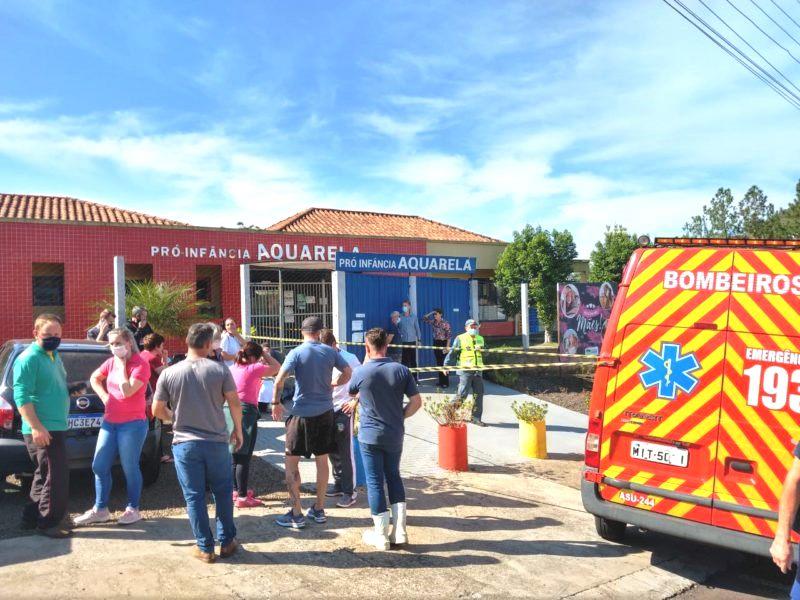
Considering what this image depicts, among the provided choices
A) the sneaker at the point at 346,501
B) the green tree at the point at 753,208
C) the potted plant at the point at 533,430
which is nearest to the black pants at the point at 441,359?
the potted plant at the point at 533,430

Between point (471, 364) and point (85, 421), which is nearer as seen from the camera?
point (85, 421)

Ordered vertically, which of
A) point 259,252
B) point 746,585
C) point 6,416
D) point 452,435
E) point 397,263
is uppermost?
point 259,252

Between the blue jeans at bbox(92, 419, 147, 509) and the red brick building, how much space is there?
11017mm

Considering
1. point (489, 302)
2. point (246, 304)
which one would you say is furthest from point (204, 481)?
point (489, 302)

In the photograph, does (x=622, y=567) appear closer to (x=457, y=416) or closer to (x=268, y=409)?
(x=457, y=416)

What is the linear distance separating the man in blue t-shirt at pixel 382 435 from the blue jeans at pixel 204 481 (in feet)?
3.53

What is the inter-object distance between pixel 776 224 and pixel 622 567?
44.2m

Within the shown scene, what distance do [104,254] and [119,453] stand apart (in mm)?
12836

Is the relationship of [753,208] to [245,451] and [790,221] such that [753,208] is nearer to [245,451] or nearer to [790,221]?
[790,221]

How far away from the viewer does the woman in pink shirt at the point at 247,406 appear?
5840 millimetres

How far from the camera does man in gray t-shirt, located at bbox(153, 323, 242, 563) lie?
453 centimetres

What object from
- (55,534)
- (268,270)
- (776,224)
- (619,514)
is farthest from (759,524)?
(776,224)

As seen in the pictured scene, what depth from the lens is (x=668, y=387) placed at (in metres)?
4.84

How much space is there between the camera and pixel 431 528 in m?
5.61
